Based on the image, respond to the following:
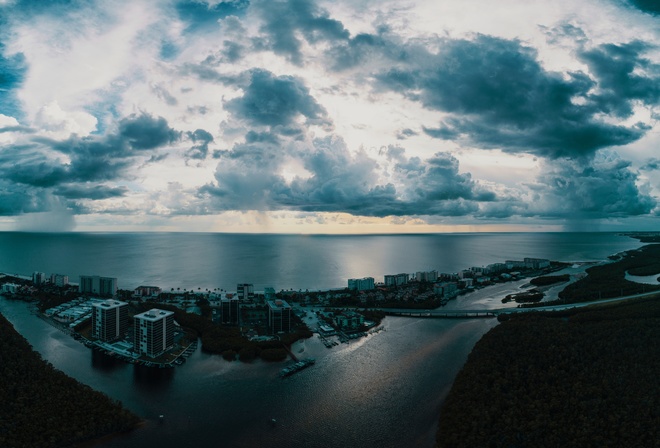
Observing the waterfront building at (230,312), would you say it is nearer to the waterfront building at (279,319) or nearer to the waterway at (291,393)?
the waterfront building at (279,319)

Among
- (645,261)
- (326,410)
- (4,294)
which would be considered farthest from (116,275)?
(645,261)

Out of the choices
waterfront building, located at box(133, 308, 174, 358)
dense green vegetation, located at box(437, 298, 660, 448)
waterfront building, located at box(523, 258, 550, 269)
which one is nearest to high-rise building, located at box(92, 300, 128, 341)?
waterfront building, located at box(133, 308, 174, 358)

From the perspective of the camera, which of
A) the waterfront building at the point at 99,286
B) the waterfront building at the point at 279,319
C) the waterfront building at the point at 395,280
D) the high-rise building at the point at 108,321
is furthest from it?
the waterfront building at the point at 395,280

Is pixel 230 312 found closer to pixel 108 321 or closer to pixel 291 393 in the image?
pixel 108 321

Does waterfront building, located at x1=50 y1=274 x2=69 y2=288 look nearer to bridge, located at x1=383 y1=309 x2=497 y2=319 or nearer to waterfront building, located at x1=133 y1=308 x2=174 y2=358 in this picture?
waterfront building, located at x1=133 y1=308 x2=174 y2=358

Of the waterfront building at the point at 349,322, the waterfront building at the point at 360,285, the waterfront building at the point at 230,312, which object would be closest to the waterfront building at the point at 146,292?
the waterfront building at the point at 230,312

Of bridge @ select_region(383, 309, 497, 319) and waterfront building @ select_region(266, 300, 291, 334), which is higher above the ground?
waterfront building @ select_region(266, 300, 291, 334)
